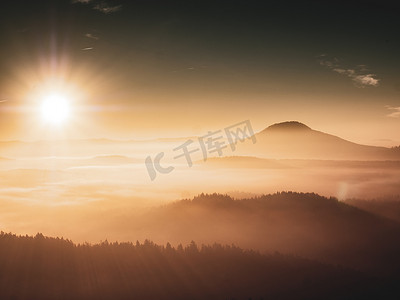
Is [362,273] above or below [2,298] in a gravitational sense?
below

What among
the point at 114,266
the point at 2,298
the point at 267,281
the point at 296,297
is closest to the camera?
the point at 296,297

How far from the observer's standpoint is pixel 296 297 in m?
161

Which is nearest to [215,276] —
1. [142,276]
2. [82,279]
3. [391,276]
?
[142,276]

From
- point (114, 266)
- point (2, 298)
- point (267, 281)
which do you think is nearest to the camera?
point (2, 298)

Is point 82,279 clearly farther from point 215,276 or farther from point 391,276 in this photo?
point 391,276

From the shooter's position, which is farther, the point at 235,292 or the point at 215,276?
the point at 215,276

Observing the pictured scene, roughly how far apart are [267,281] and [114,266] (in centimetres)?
8338

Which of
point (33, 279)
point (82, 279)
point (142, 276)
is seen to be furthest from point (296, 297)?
point (33, 279)

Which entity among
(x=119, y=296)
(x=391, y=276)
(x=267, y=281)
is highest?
(x=119, y=296)

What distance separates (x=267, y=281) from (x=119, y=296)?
75.0m

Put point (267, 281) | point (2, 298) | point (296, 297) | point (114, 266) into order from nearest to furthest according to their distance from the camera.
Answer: point (296, 297)
point (2, 298)
point (267, 281)
point (114, 266)

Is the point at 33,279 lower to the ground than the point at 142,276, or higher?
higher

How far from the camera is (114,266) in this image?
639 ft

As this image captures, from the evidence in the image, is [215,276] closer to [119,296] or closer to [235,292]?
[235,292]
